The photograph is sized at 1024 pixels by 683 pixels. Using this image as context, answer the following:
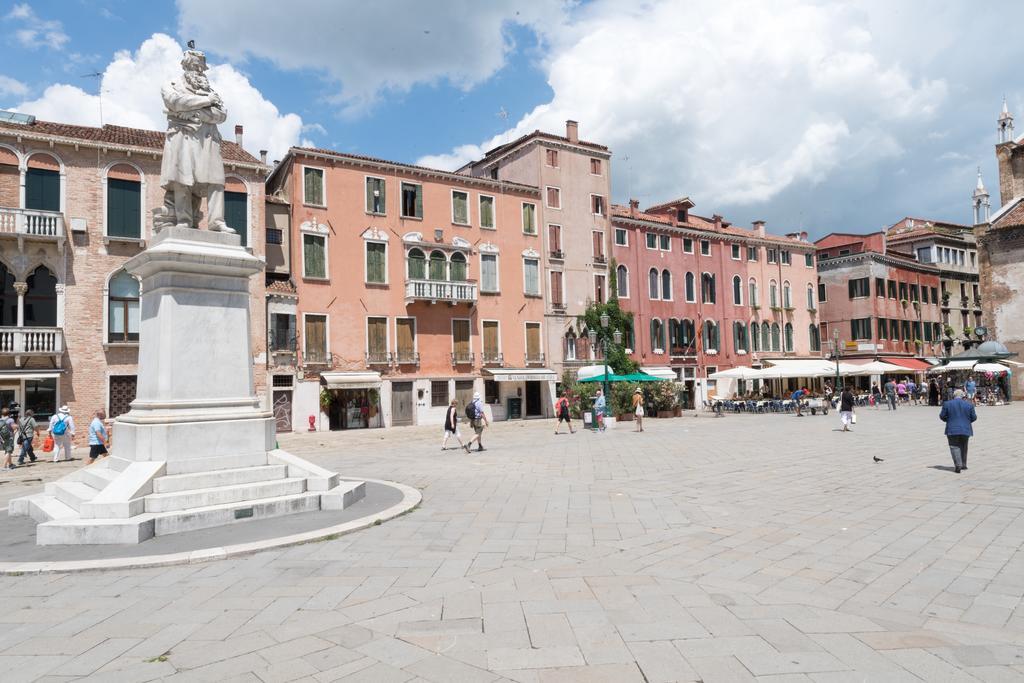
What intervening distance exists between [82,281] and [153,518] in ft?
70.3

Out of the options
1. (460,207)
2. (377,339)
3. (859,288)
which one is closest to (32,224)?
(377,339)

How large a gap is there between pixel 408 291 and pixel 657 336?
1670cm

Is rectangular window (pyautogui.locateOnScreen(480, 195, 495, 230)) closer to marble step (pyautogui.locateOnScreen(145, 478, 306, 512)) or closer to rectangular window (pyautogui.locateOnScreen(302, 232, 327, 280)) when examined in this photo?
rectangular window (pyautogui.locateOnScreen(302, 232, 327, 280))

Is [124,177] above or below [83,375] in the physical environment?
above

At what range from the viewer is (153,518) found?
6.72 meters

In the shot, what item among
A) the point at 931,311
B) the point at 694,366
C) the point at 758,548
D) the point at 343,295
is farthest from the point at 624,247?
the point at 758,548

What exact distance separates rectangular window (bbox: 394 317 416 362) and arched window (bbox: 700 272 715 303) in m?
20.5

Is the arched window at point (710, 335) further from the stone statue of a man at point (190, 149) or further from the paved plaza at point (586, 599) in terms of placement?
the stone statue of a man at point (190, 149)

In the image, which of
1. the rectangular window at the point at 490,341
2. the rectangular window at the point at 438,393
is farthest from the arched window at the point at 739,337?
the rectangular window at the point at 438,393

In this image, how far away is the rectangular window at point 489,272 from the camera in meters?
34.1

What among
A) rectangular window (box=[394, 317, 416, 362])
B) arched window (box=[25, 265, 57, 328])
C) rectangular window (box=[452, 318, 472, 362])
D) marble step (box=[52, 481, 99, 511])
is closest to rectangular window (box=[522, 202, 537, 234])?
rectangular window (box=[452, 318, 472, 362])

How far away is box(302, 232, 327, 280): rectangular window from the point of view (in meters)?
28.8

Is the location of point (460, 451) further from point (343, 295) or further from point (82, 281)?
point (82, 281)

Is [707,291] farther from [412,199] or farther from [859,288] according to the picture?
[412,199]
